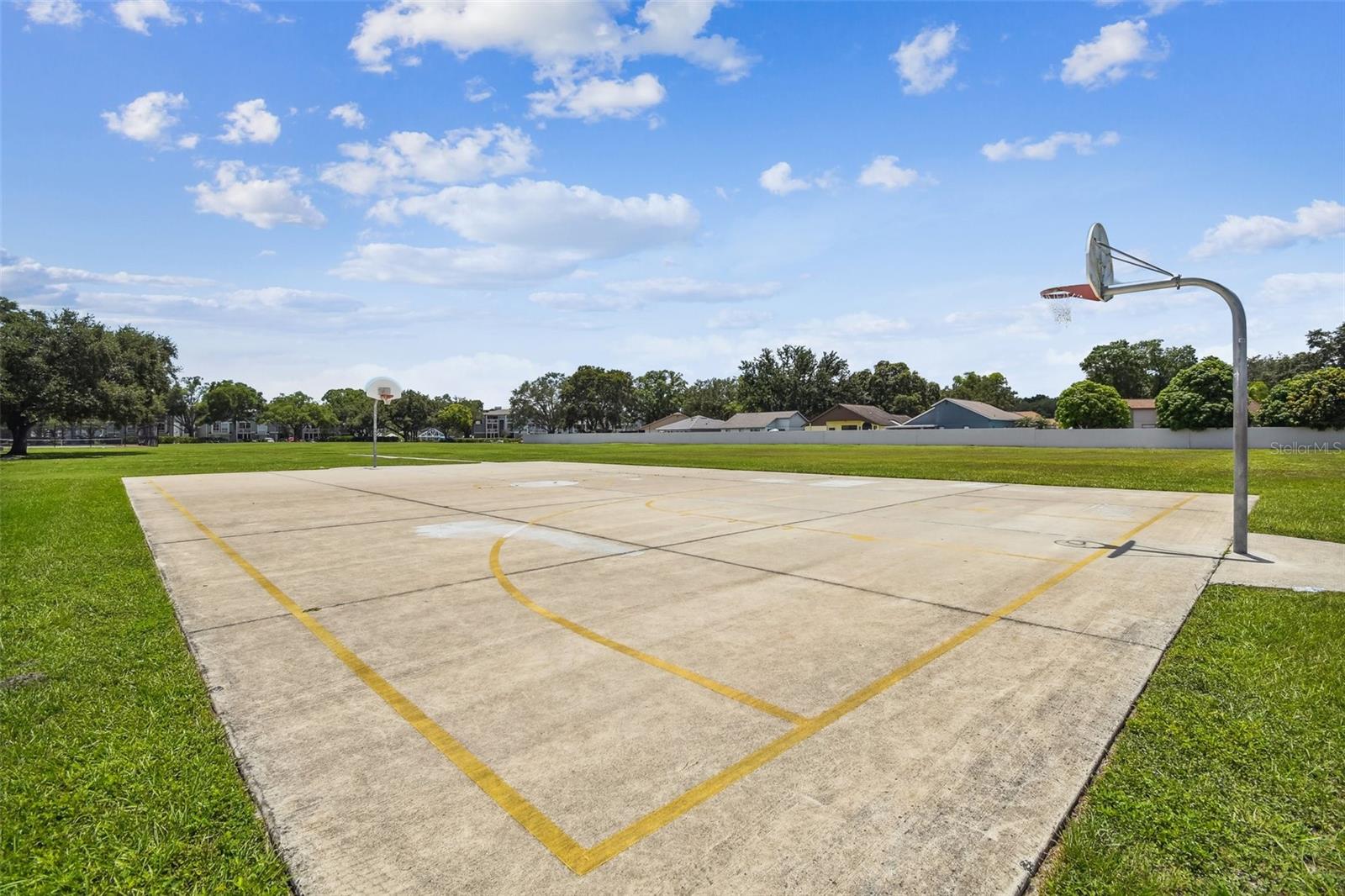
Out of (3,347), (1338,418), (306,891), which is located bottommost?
(306,891)

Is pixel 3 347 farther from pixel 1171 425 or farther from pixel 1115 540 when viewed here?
pixel 1171 425

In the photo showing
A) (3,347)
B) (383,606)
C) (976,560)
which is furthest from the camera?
(3,347)

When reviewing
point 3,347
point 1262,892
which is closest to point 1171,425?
point 1262,892

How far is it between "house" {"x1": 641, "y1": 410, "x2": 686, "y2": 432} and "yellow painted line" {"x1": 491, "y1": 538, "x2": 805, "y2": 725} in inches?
3783

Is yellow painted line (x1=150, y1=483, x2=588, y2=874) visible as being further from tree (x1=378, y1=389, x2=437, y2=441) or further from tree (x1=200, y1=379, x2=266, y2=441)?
tree (x1=200, y1=379, x2=266, y2=441)

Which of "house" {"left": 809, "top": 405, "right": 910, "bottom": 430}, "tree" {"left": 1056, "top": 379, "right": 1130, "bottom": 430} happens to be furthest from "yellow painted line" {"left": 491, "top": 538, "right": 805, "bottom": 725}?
"house" {"left": 809, "top": 405, "right": 910, "bottom": 430}

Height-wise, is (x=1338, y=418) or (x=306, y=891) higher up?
(x=1338, y=418)

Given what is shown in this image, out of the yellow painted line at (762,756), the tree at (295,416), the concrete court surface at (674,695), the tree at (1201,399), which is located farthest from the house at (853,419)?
the tree at (295,416)

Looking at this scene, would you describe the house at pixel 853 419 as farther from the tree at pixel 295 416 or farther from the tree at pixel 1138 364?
the tree at pixel 295 416

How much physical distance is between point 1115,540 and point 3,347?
173 ft

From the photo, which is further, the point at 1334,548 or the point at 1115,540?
the point at 1115,540

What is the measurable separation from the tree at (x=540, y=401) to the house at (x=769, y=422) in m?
38.3

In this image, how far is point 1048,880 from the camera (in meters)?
2.43

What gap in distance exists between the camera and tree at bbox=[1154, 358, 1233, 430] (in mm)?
47031
